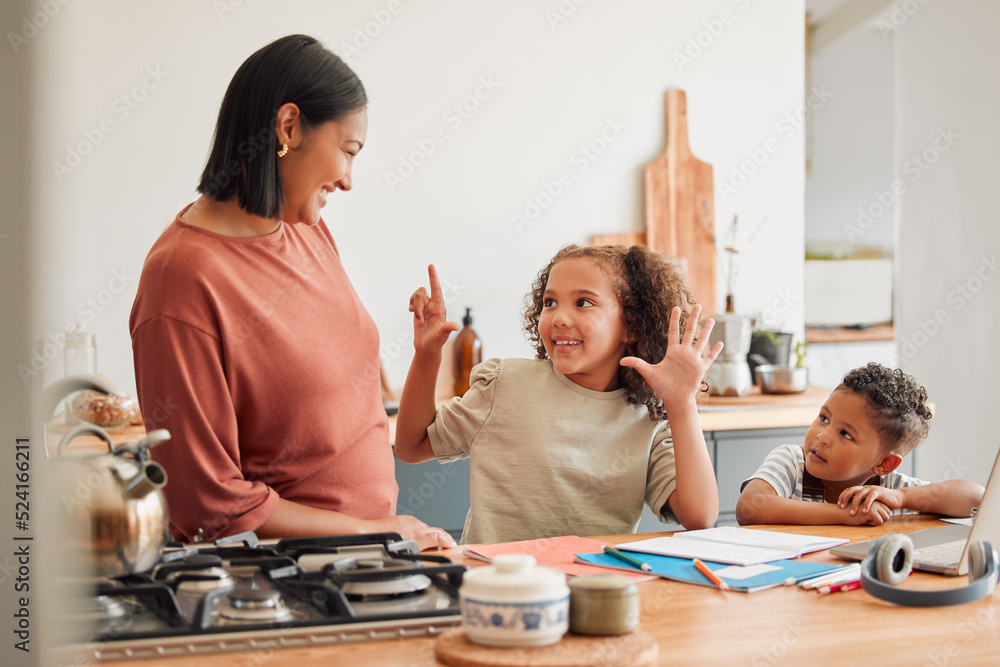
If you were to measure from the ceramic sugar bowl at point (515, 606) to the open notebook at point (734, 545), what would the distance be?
43cm

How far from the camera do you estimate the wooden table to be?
816 mm

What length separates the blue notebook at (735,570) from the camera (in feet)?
3.50

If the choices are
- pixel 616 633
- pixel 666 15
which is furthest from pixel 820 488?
pixel 666 15

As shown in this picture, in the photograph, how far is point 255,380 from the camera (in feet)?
4.24

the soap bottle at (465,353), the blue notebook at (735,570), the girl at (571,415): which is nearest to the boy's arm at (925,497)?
the girl at (571,415)

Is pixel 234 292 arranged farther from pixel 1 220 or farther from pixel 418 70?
pixel 418 70

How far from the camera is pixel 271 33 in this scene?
2.68m

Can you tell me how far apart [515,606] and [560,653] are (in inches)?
2.3

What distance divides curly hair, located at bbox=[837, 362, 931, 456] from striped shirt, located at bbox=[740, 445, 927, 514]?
75mm

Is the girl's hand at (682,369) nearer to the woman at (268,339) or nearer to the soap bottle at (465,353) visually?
the woman at (268,339)

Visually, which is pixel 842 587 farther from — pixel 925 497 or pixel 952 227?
pixel 952 227

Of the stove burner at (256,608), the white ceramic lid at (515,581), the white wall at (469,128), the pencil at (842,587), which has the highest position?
the white wall at (469,128)

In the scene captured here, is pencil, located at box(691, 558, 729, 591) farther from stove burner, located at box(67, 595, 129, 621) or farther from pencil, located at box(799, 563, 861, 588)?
stove burner, located at box(67, 595, 129, 621)

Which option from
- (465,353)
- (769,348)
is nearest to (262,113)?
(465,353)
